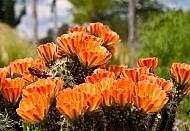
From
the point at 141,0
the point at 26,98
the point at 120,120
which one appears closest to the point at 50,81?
the point at 26,98

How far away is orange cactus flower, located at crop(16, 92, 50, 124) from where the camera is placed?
3.93 feet

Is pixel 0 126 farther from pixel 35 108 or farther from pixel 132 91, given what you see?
pixel 132 91

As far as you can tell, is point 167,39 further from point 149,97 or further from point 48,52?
point 149,97

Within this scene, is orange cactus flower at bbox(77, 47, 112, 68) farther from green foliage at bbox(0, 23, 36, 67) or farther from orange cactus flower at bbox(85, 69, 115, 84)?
green foliage at bbox(0, 23, 36, 67)

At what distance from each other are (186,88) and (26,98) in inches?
20.9

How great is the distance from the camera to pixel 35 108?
119 centimetres

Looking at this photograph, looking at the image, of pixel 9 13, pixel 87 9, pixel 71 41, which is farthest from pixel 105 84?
pixel 87 9

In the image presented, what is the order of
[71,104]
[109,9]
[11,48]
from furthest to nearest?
[109,9] < [11,48] < [71,104]

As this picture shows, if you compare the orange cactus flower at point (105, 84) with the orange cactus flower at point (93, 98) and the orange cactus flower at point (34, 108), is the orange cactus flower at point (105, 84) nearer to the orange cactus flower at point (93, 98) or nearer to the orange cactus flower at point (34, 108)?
the orange cactus flower at point (93, 98)

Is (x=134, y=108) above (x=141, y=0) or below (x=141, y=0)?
above

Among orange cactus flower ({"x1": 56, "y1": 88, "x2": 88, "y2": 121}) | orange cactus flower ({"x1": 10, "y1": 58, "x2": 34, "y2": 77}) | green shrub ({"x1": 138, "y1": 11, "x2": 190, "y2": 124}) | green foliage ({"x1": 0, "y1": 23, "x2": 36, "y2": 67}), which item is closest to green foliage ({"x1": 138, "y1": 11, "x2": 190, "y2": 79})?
green shrub ({"x1": 138, "y1": 11, "x2": 190, "y2": 124})

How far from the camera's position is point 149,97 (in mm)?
1228

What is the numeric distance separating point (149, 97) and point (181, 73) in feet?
0.79

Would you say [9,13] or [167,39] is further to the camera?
[9,13]
